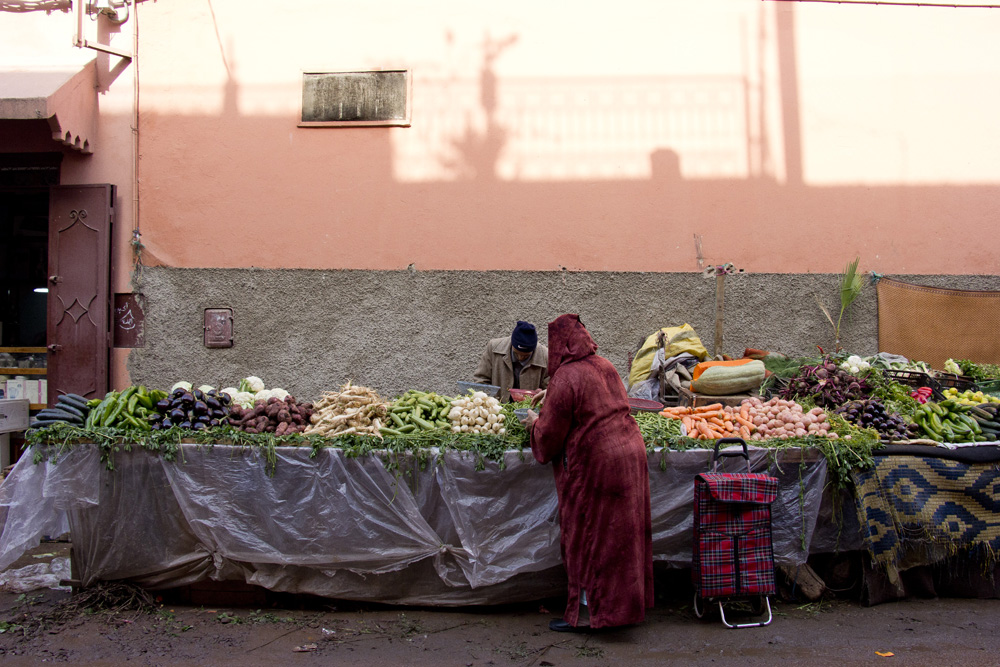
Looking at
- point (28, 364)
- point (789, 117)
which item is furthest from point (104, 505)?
point (789, 117)

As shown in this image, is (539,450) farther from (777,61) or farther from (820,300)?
(777,61)

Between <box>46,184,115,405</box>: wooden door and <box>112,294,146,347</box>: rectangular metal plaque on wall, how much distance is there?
156 millimetres

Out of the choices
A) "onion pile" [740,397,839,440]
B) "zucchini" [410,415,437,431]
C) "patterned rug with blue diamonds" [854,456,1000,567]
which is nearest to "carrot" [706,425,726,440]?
"onion pile" [740,397,839,440]

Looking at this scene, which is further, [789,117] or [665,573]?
[789,117]

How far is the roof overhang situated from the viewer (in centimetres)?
636

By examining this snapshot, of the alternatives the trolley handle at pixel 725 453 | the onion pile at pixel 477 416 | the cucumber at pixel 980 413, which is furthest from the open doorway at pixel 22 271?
the cucumber at pixel 980 413

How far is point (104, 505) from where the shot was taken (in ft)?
14.2

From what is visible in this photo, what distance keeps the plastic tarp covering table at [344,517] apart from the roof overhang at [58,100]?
393cm

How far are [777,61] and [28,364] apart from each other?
8.98 m

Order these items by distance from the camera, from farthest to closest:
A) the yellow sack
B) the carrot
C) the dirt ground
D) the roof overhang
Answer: the roof overhang → the yellow sack → the carrot → the dirt ground

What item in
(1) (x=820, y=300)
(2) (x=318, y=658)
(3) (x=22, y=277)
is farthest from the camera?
(3) (x=22, y=277)

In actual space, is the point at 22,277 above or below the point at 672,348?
above

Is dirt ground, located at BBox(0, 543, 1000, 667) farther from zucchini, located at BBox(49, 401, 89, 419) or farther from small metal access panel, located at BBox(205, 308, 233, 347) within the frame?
small metal access panel, located at BBox(205, 308, 233, 347)

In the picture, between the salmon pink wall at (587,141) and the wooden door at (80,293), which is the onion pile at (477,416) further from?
the wooden door at (80,293)
